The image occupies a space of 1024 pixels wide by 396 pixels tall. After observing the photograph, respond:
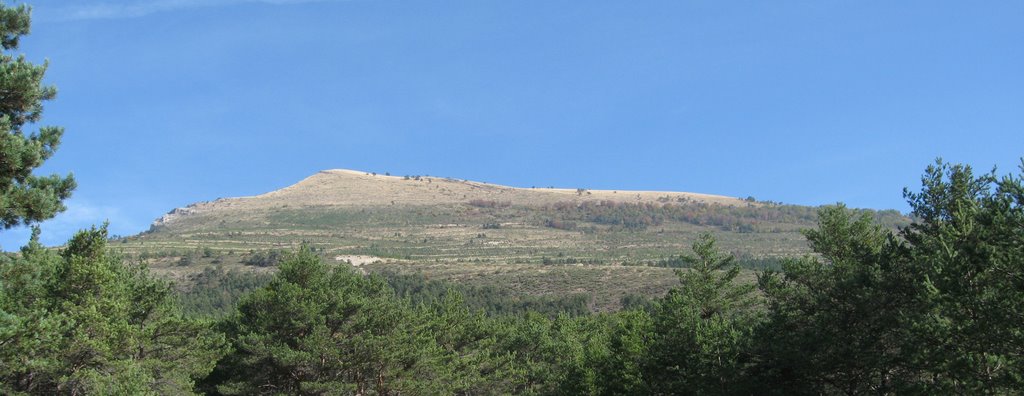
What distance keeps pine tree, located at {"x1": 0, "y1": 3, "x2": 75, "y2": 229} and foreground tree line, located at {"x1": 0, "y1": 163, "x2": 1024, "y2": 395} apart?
1.35 m

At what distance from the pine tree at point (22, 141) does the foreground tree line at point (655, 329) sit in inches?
53.0

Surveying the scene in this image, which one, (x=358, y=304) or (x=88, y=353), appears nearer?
(x=88, y=353)

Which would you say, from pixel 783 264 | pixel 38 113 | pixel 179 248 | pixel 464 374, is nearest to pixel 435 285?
pixel 179 248

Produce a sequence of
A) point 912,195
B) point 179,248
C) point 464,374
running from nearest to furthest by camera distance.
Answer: point 912,195, point 464,374, point 179,248

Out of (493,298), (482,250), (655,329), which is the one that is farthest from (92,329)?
(482,250)

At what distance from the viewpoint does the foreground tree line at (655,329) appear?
18.1 m

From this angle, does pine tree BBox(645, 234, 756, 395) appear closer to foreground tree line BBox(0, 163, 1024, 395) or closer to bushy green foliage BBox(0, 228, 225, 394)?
foreground tree line BBox(0, 163, 1024, 395)

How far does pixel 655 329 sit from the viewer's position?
3719 centimetres

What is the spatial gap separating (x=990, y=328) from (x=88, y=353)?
25750 mm

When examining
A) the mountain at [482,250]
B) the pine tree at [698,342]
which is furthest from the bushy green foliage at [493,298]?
the pine tree at [698,342]

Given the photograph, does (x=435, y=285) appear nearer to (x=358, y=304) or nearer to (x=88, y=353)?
(x=358, y=304)

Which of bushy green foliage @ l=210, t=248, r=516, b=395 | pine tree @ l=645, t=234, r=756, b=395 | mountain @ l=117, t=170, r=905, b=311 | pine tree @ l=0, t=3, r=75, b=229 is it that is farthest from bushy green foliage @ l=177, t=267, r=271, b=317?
pine tree @ l=0, t=3, r=75, b=229

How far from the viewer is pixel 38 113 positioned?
1438cm

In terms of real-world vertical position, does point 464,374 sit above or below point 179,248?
below
